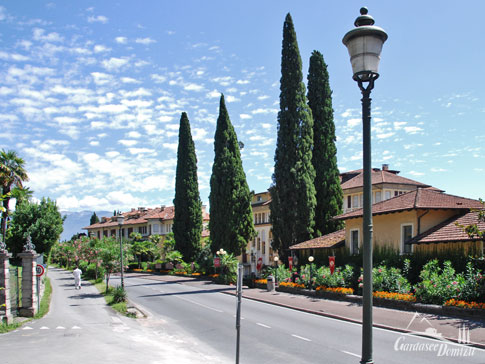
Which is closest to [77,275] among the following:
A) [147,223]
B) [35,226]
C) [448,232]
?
[35,226]

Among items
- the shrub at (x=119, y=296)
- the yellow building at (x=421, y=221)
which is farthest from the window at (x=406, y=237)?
the shrub at (x=119, y=296)

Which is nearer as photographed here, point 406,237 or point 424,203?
point 424,203

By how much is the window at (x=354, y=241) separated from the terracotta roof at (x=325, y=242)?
1.17m

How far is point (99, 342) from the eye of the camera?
12.9 m

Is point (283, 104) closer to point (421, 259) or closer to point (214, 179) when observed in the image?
point (214, 179)

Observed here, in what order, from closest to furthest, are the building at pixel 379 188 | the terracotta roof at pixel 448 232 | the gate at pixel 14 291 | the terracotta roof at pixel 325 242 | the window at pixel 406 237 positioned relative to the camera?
the gate at pixel 14 291
the terracotta roof at pixel 448 232
the window at pixel 406 237
the terracotta roof at pixel 325 242
the building at pixel 379 188

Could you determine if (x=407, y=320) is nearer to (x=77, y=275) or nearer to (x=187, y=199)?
(x=77, y=275)

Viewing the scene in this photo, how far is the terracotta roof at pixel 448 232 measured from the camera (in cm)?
2086

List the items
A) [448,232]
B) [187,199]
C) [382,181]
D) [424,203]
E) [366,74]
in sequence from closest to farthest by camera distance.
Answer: [366,74] → [448,232] → [424,203] → [382,181] → [187,199]

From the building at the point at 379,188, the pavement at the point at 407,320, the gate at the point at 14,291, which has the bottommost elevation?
the pavement at the point at 407,320

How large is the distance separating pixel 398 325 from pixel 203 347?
694cm

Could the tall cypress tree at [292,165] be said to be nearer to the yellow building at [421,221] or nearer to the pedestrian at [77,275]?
the yellow building at [421,221]

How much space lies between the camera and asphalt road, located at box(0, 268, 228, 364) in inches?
425

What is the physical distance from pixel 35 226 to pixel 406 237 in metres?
28.6
